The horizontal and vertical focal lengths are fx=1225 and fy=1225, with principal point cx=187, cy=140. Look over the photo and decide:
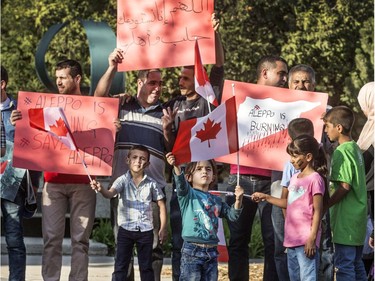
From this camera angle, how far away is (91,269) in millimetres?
13227

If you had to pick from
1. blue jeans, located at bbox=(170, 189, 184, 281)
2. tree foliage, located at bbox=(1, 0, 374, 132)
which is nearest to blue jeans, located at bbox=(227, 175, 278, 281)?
blue jeans, located at bbox=(170, 189, 184, 281)

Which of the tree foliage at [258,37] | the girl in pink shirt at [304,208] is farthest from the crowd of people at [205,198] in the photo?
the tree foliage at [258,37]

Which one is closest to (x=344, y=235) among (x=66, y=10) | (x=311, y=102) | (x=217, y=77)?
(x=311, y=102)

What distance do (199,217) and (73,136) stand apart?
4.53ft

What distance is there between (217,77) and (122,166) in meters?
1.11

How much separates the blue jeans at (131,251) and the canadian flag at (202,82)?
117cm

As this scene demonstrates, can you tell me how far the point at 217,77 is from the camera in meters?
10.3

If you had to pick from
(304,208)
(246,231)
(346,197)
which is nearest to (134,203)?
(246,231)

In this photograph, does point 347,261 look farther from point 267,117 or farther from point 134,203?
point 134,203

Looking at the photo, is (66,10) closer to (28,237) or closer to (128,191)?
(28,237)

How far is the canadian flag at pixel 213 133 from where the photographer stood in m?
9.29

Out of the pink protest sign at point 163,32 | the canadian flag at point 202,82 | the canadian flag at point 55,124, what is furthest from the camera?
the pink protest sign at point 163,32

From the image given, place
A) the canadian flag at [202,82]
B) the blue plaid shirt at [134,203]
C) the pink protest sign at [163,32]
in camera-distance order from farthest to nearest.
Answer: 1. the pink protest sign at [163,32]
2. the blue plaid shirt at [134,203]
3. the canadian flag at [202,82]

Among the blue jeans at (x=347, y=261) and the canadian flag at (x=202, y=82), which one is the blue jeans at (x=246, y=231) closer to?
the blue jeans at (x=347, y=261)
